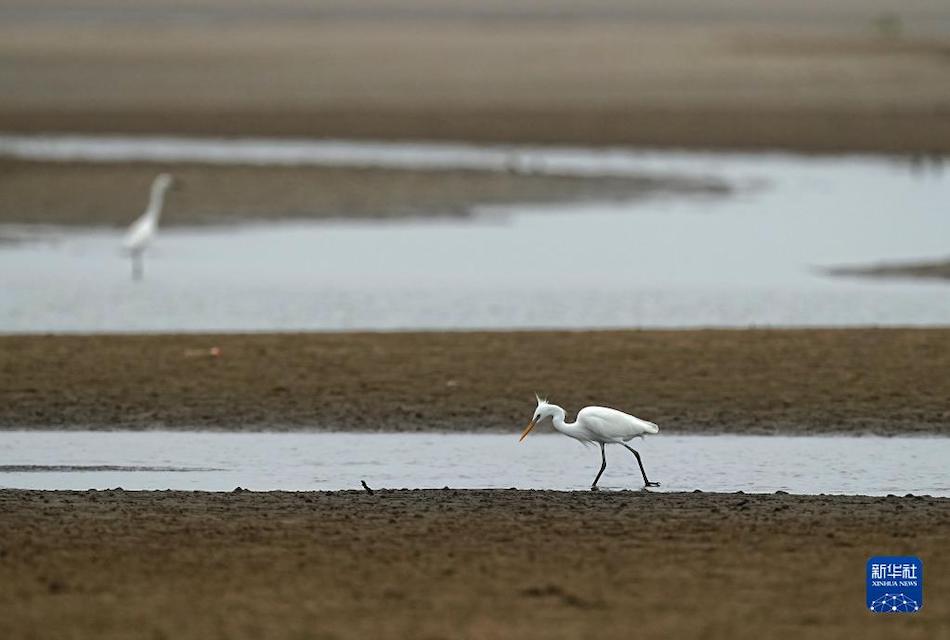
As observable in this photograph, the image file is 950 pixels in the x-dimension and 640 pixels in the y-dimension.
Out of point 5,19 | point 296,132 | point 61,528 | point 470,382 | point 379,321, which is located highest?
point 5,19

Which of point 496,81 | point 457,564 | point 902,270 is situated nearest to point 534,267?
point 902,270

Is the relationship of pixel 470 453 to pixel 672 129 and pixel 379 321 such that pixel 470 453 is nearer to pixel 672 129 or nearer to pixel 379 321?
pixel 379 321

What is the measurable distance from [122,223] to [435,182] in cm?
689

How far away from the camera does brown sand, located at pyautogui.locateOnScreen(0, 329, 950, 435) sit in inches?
564

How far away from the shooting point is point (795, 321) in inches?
782

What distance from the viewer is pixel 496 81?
196ft

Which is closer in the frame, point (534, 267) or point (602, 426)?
point (602, 426)

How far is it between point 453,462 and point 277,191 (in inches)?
840

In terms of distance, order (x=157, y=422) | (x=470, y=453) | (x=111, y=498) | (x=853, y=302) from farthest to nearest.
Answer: (x=853, y=302), (x=157, y=422), (x=470, y=453), (x=111, y=498)

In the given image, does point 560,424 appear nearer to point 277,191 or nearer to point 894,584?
point 894,584

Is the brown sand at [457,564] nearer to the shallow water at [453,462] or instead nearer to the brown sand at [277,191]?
the shallow water at [453,462]

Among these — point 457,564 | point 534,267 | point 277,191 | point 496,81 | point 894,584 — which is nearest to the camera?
point 894,584

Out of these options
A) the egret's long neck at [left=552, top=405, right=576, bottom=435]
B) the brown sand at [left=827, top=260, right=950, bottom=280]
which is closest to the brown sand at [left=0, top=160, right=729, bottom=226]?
the brown sand at [left=827, top=260, right=950, bottom=280]

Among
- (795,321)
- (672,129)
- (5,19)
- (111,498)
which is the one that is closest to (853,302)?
(795,321)
